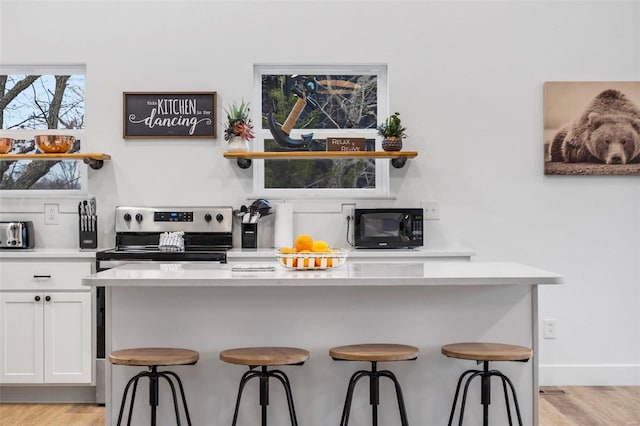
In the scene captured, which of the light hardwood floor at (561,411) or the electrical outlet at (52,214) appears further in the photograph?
the electrical outlet at (52,214)

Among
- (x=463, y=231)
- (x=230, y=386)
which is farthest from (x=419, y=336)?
(x=463, y=231)

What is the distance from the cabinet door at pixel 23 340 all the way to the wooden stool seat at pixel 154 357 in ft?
5.06

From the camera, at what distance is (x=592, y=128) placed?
4.56 metres

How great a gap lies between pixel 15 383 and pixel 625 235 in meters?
3.84

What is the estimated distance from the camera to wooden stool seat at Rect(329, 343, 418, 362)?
2602mm

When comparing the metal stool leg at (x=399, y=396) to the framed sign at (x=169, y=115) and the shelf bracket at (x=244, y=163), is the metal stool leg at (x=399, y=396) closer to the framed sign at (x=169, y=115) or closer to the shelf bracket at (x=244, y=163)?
the shelf bracket at (x=244, y=163)

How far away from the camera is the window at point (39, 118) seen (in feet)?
15.5

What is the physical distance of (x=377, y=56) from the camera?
181 inches

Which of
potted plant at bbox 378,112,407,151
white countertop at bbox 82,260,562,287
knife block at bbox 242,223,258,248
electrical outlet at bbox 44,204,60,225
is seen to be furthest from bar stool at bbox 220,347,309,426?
Answer: electrical outlet at bbox 44,204,60,225

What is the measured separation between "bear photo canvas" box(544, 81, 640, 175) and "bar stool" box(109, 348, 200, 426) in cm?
286

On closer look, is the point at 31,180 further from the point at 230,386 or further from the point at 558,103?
the point at 558,103

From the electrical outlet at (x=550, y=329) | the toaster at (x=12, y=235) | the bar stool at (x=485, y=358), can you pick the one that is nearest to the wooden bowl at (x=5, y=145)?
the toaster at (x=12, y=235)

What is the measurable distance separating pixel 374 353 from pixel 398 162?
6.88 feet

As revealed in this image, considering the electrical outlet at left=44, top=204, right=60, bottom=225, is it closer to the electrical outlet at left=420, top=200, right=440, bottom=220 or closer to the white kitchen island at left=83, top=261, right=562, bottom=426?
the white kitchen island at left=83, top=261, right=562, bottom=426
